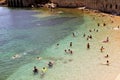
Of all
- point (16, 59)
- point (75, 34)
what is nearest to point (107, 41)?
point (75, 34)

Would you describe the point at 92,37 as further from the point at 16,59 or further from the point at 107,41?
the point at 16,59

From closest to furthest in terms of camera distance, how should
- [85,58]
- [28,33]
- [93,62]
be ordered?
[93,62] < [85,58] < [28,33]

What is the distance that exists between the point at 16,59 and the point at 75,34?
630 inches

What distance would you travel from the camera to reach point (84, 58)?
42.5 metres

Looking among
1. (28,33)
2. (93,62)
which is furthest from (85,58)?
(28,33)

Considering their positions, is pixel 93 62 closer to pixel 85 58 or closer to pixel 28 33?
pixel 85 58

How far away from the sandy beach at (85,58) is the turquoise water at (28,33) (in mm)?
1377

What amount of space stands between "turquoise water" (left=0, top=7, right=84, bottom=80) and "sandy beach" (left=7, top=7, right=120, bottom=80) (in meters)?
1.38

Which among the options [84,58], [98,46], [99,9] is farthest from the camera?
[99,9]

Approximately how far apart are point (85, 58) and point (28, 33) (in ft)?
61.8

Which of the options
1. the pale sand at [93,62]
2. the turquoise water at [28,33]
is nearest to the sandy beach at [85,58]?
the pale sand at [93,62]

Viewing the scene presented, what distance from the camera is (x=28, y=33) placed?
191 feet

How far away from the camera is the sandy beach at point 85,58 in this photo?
1455 inches

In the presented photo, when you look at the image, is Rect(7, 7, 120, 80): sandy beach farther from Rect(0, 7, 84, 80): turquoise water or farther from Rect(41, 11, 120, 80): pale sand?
Rect(0, 7, 84, 80): turquoise water
